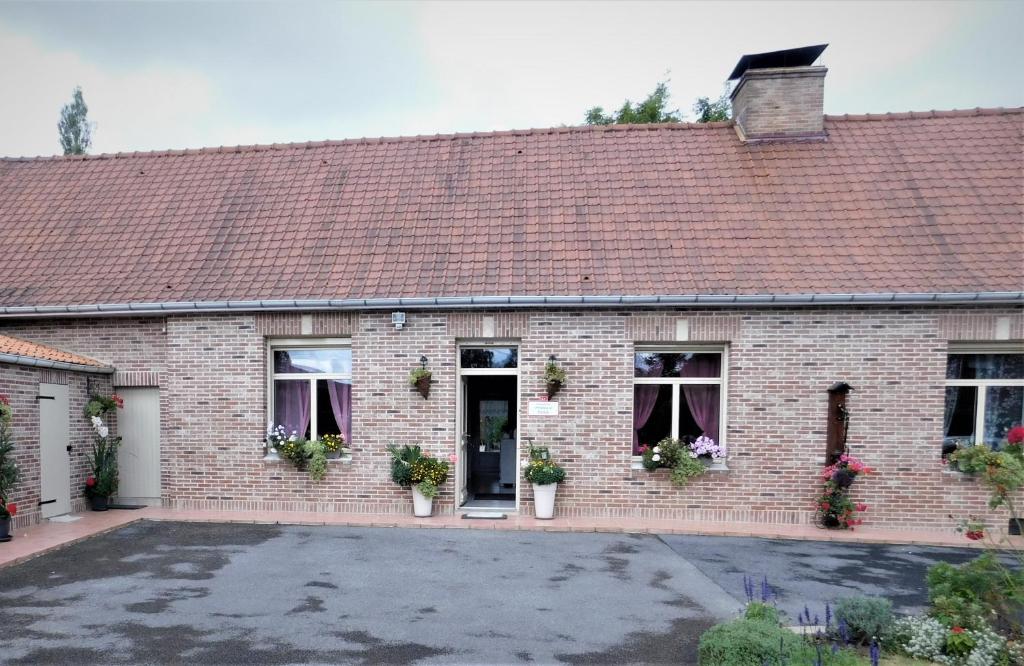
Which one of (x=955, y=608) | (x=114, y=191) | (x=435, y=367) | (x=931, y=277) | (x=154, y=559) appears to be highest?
(x=114, y=191)

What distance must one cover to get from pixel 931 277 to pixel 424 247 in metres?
7.49

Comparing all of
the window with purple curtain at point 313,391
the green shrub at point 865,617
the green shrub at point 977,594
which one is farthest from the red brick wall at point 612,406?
the green shrub at point 865,617

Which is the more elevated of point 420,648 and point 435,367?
point 435,367

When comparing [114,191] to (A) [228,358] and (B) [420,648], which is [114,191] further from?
(B) [420,648]

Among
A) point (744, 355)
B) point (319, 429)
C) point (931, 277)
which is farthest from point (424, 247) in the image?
point (931, 277)

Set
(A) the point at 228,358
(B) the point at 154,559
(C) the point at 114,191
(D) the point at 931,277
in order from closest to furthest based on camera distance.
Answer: (B) the point at 154,559 → (D) the point at 931,277 → (A) the point at 228,358 → (C) the point at 114,191

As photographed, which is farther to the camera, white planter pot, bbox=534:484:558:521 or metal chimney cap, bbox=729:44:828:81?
metal chimney cap, bbox=729:44:828:81

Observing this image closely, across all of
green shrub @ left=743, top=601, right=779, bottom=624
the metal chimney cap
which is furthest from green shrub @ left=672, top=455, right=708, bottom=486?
the metal chimney cap

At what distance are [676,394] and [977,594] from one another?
453 centimetres

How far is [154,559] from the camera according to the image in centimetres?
687

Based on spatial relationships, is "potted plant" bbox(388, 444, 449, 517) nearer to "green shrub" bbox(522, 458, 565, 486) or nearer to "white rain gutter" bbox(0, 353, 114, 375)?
"green shrub" bbox(522, 458, 565, 486)

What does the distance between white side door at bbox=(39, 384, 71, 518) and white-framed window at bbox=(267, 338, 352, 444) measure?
9.39 feet

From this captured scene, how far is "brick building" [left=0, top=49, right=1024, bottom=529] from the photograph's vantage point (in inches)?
330

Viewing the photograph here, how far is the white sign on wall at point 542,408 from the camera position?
866 cm
